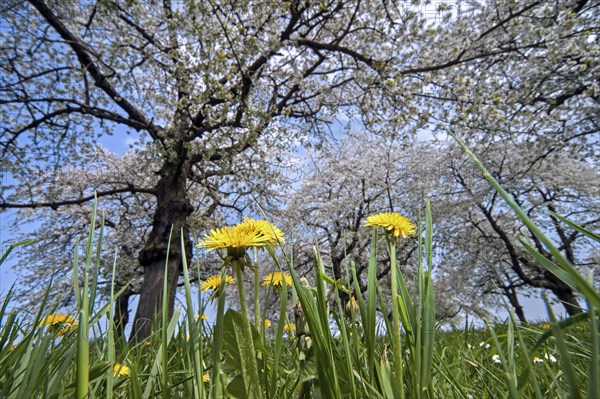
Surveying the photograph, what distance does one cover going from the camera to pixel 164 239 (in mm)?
5098

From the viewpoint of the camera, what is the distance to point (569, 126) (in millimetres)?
6941

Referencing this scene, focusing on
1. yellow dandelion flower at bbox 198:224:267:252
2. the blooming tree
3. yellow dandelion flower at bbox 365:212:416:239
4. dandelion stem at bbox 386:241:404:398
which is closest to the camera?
dandelion stem at bbox 386:241:404:398

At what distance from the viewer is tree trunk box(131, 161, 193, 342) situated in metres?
4.56

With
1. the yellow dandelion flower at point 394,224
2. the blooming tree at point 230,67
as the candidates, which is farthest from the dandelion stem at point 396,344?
the blooming tree at point 230,67

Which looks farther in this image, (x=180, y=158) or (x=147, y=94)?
(x=147, y=94)

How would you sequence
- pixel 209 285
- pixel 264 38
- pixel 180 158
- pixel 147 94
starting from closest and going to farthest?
1. pixel 209 285
2. pixel 264 38
3. pixel 180 158
4. pixel 147 94

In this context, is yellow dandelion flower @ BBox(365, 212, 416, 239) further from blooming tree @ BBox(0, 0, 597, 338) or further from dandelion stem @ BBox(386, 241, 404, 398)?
blooming tree @ BBox(0, 0, 597, 338)

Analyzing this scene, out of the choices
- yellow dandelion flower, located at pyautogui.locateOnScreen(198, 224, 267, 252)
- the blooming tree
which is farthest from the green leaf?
the blooming tree

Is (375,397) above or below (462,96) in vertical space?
below

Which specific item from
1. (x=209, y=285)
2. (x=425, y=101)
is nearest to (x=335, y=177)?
(x=425, y=101)

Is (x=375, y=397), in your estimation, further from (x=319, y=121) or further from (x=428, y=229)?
(x=319, y=121)

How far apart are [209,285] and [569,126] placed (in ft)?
28.2

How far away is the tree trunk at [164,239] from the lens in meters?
4.56

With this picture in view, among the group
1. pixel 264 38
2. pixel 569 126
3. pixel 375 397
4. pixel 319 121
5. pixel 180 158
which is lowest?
pixel 375 397
